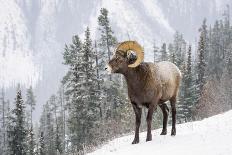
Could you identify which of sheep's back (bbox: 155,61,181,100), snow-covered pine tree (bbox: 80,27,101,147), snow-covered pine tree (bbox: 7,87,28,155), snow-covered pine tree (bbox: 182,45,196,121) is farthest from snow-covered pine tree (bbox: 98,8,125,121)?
sheep's back (bbox: 155,61,181,100)

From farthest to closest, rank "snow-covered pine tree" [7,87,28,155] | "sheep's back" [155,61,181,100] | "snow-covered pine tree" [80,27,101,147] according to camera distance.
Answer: "snow-covered pine tree" [7,87,28,155] → "snow-covered pine tree" [80,27,101,147] → "sheep's back" [155,61,181,100]

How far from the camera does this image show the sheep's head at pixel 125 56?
535 inches

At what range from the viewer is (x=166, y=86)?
14.4 m

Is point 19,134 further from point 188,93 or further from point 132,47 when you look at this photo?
point 132,47

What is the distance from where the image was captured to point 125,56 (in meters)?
13.8

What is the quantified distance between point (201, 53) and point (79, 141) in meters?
24.8

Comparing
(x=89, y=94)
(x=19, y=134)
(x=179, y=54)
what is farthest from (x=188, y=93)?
(x=179, y=54)

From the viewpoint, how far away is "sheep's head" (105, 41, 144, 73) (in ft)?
44.6

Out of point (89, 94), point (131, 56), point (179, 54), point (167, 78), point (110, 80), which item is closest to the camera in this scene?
point (131, 56)

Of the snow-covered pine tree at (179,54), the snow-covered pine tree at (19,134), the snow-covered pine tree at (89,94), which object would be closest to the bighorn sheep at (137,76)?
the snow-covered pine tree at (89,94)

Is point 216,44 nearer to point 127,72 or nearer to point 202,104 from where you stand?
point 202,104

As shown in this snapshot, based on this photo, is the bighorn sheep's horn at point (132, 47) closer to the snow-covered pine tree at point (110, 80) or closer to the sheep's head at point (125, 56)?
the sheep's head at point (125, 56)

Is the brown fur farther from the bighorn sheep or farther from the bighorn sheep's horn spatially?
the bighorn sheep's horn

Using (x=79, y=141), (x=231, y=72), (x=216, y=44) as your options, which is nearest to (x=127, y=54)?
(x=79, y=141)
